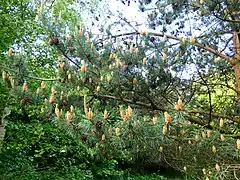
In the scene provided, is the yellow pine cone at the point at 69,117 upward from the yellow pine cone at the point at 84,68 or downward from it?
downward

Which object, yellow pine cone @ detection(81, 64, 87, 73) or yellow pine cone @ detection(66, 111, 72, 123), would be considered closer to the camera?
yellow pine cone @ detection(66, 111, 72, 123)

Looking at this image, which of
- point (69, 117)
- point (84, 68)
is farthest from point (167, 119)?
point (84, 68)

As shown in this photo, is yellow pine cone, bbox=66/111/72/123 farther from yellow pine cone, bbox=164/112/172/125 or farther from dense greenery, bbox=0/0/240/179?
yellow pine cone, bbox=164/112/172/125

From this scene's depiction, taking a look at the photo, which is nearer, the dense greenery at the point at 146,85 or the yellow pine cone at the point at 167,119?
the yellow pine cone at the point at 167,119

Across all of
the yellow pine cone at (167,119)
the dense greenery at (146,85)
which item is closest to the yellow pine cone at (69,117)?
the dense greenery at (146,85)

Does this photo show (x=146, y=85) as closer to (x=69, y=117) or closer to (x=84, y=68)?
(x=84, y=68)

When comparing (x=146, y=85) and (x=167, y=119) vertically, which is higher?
(x=146, y=85)

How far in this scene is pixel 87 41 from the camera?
2.61 meters

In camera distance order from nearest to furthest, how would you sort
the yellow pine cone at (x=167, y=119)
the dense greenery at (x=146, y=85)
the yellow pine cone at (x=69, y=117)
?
the yellow pine cone at (x=167, y=119)
the yellow pine cone at (x=69, y=117)
the dense greenery at (x=146, y=85)

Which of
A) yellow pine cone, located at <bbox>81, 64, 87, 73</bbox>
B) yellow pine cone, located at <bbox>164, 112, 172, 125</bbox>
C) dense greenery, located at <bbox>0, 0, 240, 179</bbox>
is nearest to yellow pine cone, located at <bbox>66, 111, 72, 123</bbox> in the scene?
dense greenery, located at <bbox>0, 0, 240, 179</bbox>

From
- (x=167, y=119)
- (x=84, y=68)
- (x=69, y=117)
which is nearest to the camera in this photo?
(x=167, y=119)

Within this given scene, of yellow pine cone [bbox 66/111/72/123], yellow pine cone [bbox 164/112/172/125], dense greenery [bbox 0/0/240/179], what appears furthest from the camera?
dense greenery [bbox 0/0/240/179]

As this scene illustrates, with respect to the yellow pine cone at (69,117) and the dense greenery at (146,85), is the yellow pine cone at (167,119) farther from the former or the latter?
the yellow pine cone at (69,117)

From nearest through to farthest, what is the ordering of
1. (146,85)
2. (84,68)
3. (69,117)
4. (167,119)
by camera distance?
(167,119) → (69,117) → (84,68) → (146,85)
